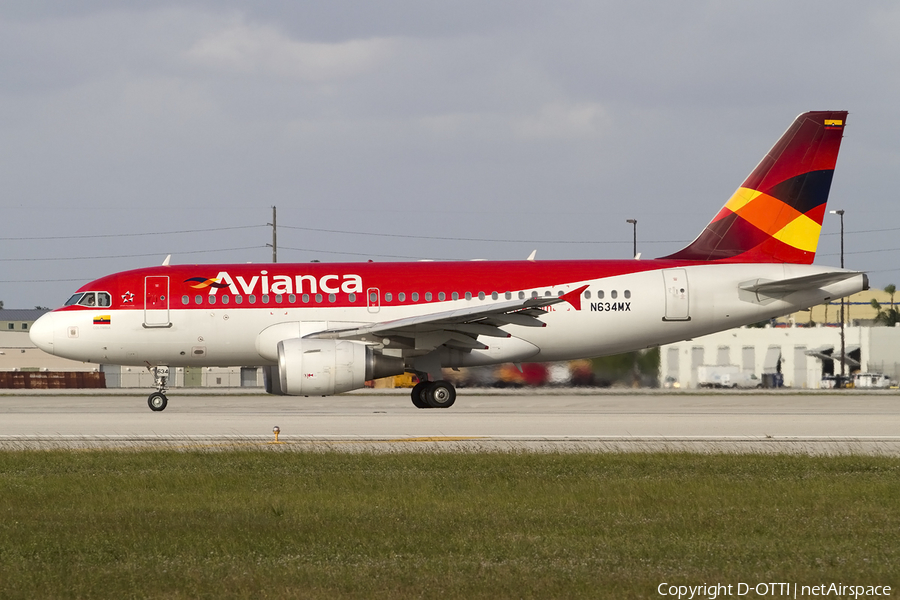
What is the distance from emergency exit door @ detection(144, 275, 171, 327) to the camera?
86.5 feet

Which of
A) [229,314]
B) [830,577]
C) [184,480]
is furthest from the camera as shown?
[229,314]

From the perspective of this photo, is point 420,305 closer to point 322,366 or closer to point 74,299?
point 322,366

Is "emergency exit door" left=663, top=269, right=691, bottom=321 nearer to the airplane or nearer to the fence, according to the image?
the airplane

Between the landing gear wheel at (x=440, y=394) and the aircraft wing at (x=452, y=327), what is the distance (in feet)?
3.63

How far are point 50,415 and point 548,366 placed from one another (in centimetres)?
1485

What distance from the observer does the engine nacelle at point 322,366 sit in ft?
76.1

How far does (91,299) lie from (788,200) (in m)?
19.0

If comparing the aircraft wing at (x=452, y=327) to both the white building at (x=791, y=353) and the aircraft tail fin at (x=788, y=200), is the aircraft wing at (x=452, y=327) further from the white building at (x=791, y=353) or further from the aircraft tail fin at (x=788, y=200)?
the white building at (x=791, y=353)

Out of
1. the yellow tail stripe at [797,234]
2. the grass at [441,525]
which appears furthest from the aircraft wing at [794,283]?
the grass at [441,525]

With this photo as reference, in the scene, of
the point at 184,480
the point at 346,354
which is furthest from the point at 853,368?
the point at 184,480

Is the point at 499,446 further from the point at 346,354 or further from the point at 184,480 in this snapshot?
the point at 346,354

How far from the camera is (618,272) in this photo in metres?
26.8

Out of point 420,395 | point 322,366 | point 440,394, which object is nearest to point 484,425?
point 322,366

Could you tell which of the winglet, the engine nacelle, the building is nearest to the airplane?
the winglet
